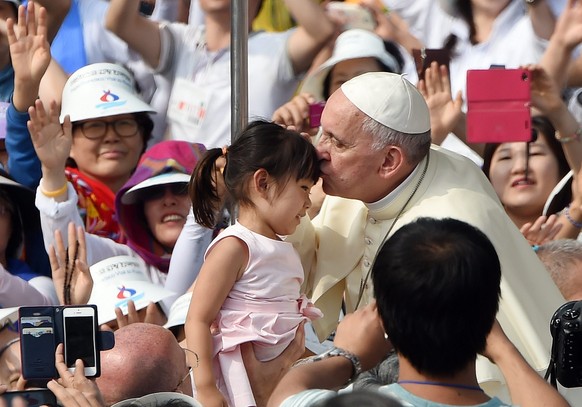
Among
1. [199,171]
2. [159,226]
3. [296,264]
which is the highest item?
[199,171]

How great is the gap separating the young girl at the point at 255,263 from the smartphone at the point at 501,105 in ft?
4.56

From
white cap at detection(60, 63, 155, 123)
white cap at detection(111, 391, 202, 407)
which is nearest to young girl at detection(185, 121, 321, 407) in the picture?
white cap at detection(111, 391, 202, 407)

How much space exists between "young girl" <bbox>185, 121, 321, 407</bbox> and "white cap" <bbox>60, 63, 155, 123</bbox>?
6.36ft

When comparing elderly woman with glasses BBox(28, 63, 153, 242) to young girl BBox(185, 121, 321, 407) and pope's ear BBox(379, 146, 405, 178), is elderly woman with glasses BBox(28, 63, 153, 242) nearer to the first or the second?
young girl BBox(185, 121, 321, 407)

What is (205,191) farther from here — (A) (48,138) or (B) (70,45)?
(B) (70,45)

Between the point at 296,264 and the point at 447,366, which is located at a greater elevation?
the point at 447,366

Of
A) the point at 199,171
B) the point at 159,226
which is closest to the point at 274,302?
the point at 199,171

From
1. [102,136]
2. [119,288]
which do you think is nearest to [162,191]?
[102,136]

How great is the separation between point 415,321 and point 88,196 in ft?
10.6

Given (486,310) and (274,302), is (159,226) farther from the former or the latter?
(486,310)

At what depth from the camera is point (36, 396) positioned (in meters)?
2.59

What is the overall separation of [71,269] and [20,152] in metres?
0.88

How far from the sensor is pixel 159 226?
514 centimetres

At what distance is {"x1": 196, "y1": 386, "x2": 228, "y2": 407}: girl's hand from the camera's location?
3305 millimetres
